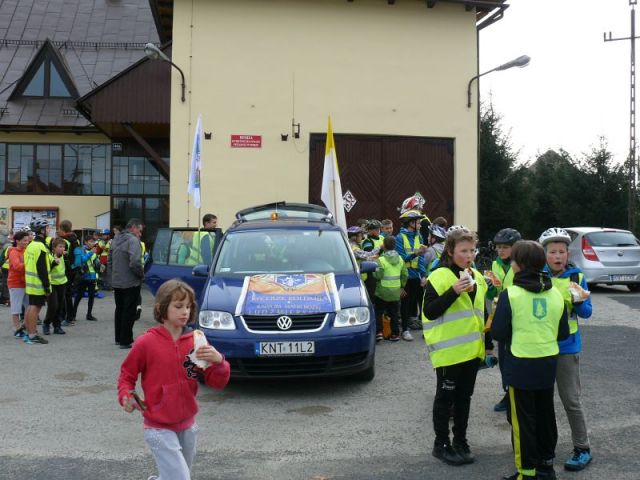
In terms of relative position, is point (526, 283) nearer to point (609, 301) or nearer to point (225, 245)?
point (225, 245)

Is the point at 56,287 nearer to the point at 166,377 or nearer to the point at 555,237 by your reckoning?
the point at 166,377

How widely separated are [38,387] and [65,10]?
89.9ft

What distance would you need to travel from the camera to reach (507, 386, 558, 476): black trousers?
165 inches

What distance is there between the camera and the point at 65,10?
3011 centimetres

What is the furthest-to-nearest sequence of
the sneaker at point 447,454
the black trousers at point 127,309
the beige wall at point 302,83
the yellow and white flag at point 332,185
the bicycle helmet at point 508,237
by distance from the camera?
the beige wall at point 302,83, the yellow and white flag at point 332,185, the black trousers at point 127,309, the bicycle helmet at point 508,237, the sneaker at point 447,454

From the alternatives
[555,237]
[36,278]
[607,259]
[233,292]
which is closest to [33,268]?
[36,278]

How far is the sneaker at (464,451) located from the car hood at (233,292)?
2.25 m

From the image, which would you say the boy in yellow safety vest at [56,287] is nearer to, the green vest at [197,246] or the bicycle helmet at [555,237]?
the green vest at [197,246]

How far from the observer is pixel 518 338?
4.21 meters

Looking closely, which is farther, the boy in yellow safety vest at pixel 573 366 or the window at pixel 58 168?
the window at pixel 58 168

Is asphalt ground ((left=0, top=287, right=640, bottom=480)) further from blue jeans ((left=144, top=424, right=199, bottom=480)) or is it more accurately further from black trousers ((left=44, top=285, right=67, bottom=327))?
black trousers ((left=44, top=285, right=67, bottom=327))

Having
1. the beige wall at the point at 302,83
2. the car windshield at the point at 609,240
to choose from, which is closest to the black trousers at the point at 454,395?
the car windshield at the point at 609,240

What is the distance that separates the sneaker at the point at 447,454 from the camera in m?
4.65

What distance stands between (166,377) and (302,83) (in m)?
15.2
